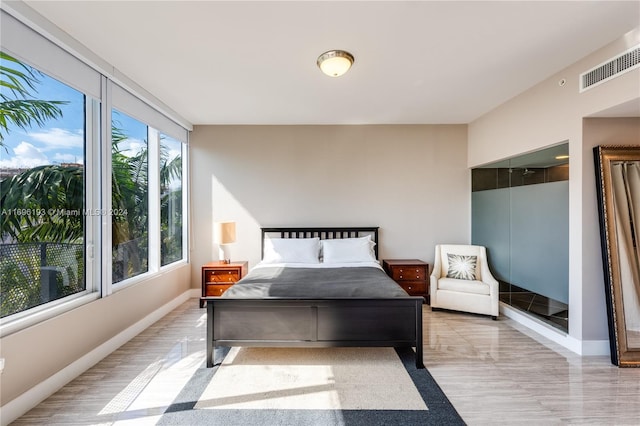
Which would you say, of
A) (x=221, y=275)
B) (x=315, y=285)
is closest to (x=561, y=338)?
(x=315, y=285)

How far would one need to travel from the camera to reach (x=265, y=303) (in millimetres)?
2551

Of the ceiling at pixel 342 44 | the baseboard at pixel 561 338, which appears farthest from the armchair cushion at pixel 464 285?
the ceiling at pixel 342 44

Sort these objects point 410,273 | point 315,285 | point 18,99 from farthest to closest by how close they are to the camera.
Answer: point 410,273, point 315,285, point 18,99

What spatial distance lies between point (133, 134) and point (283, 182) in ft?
6.78

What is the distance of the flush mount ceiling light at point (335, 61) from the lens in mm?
2449

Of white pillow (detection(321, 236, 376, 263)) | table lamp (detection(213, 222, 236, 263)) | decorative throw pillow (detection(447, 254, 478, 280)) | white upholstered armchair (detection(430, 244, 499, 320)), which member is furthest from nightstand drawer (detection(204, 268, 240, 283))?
decorative throw pillow (detection(447, 254, 478, 280))

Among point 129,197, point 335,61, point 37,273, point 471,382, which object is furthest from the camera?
point 129,197

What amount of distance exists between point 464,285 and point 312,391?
257cm

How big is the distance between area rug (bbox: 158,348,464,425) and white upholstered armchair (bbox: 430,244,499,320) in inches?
54.4

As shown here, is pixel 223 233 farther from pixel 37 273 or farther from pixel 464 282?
pixel 464 282

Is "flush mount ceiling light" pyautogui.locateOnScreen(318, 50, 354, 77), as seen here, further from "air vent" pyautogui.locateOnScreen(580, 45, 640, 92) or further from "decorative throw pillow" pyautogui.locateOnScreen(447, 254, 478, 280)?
"decorative throw pillow" pyautogui.locateOnScreen(447, 254, 478, 280)

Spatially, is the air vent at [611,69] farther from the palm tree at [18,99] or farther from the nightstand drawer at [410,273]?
the palm tree at [18,99]

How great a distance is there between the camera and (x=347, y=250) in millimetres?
4047

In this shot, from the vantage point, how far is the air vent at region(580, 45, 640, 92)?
7.20ft
